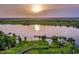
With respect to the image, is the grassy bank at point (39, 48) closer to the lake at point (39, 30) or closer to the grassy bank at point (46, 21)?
the lake at point (39, 30)

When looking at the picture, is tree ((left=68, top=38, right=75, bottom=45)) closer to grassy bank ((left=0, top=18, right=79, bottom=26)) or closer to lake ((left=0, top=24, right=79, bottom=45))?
lake ((left=0, top=24, right=79, bottom=45))

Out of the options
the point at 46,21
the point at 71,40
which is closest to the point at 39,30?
the point at 46,21

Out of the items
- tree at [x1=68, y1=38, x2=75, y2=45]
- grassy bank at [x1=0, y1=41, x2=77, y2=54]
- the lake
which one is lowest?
grassy bank at [x1=0, y1=41, x2=77, y2=54]

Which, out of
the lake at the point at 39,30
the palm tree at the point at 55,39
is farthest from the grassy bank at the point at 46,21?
the palm tree at the point at 55,39

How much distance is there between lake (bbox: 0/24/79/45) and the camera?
4.24 ft

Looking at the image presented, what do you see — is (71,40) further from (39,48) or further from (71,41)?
(39,48)

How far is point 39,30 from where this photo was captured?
130 centimetres

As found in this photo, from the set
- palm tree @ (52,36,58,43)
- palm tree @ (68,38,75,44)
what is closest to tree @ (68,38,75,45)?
palm tree @ (68,38,75,44)

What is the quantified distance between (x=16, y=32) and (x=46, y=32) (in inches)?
11.1

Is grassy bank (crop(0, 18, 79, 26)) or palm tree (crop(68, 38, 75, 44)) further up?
grassy bank (crop(0, 18, 79, 26))

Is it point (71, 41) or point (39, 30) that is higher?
point (39, 30)
